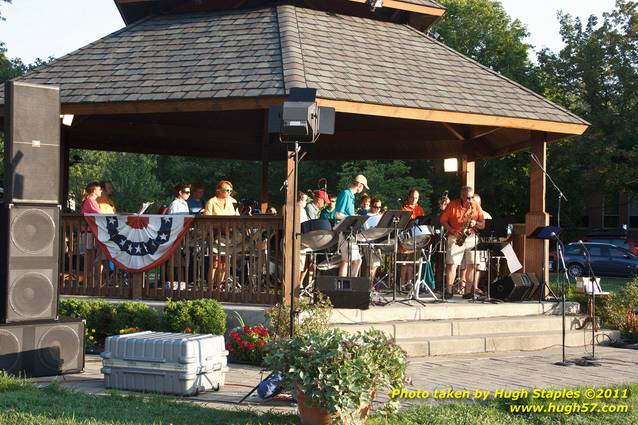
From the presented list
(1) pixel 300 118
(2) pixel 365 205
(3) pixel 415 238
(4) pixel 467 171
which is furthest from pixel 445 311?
(4) pixel 467 171

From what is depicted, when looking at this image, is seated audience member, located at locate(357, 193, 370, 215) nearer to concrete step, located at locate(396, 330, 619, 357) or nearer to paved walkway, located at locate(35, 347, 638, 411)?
concrete step, located at locate(396, 330, 619, 357)

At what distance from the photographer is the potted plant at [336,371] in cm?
645

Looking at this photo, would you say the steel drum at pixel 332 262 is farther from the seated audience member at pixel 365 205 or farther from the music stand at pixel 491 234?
the music stand at pixel 491 234

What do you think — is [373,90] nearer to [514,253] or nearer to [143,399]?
Result: [514,253]

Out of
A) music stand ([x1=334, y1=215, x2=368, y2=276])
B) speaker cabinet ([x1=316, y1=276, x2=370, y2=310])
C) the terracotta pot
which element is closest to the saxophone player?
music stand ([x1=334, y1=215, x2=368, y2=276])

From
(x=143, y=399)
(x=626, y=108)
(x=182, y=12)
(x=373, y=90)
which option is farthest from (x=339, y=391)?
(x=626, y=108)

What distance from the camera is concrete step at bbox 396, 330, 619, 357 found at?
1138cm

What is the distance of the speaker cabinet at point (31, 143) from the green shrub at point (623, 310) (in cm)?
931

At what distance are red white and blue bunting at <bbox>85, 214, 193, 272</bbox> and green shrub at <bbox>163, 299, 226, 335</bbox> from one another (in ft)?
4.56

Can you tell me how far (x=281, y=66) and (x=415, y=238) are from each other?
3.29m

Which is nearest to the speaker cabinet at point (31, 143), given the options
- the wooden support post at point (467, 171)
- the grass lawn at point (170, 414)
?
the grass lawn at point (170, 414)

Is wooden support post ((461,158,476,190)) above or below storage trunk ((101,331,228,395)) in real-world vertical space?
above

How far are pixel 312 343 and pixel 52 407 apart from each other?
224 centimetres

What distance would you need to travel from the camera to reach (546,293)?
48.8 ft
